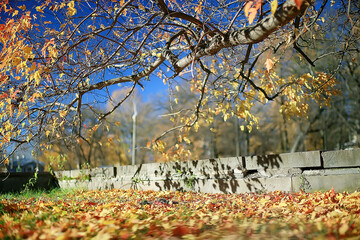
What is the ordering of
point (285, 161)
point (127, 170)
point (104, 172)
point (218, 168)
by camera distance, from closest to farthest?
point (285, 161) < point (218, 168) < point (127, 170) < point (104, 172)

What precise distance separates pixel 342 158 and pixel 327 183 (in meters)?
0.47

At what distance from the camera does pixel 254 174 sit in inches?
209

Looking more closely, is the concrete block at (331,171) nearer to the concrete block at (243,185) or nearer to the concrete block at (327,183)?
the concrete block at (327,183)

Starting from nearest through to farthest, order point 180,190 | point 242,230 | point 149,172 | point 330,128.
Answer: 1. point 242,230
2. point 180,190
3. point 149,172
4. point 330,128

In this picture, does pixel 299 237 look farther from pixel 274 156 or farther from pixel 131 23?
pixel 131 23

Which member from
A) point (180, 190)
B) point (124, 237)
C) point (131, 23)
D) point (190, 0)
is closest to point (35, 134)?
point (131, 23)

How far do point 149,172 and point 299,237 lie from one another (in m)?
5.40

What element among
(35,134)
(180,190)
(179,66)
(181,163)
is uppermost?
(179,66)

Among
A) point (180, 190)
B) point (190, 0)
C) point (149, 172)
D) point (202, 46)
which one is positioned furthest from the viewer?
point (149, 172)

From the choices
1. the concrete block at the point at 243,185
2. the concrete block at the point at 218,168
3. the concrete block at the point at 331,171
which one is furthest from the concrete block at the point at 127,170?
the concrete block at the point at 331,171

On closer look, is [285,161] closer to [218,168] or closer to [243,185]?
[243,185]

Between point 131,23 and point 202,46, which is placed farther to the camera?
point 131,23

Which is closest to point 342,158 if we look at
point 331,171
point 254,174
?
point 331,171

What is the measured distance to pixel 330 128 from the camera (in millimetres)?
21719
